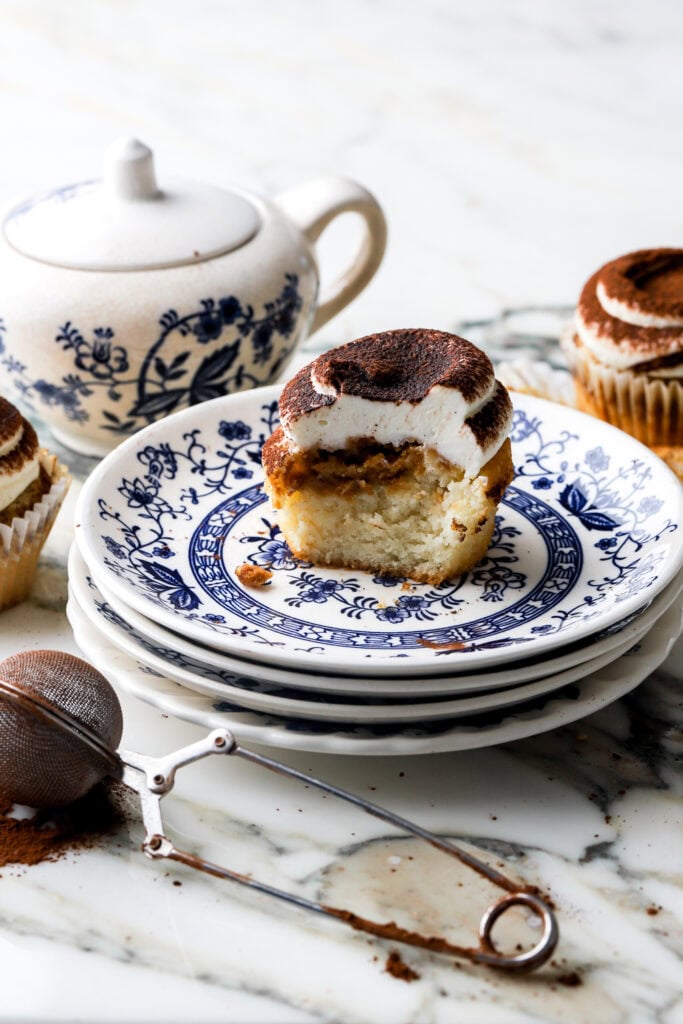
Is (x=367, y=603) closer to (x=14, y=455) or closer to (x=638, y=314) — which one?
(x=14, y=455)

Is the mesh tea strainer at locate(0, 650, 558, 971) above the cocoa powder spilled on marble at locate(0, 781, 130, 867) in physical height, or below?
above

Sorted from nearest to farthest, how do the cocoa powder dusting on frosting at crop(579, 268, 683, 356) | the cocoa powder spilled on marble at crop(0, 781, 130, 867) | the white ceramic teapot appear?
the cocoa powder spilled on marble at crop(0, 781, 130, 867) < the white ceramic teapot < the cocoa powder dusting on frosting at crop(579, 268, 683, 356)

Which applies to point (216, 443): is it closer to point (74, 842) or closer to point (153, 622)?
point (153, 622)

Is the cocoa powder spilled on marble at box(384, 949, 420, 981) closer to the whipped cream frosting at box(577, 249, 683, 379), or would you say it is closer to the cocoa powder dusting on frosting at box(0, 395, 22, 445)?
the cocoa powder dusting on frosting at box(0, 395, 22, 445)

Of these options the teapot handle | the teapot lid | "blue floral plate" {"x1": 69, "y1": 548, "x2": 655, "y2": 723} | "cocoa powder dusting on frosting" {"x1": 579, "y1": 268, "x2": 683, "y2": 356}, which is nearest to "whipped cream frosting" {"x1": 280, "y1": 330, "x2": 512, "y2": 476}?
"blue floral plate" {"x1": 69, "y1": 548, "x2": 655, "y2": 723}

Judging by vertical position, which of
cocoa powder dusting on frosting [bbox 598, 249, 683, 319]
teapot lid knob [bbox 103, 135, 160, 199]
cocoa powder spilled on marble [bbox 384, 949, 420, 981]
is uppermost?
teapot lid knob [bbox 103, 135, 160, 199]

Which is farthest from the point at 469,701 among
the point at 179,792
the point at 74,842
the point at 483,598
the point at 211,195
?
the point at 211,195

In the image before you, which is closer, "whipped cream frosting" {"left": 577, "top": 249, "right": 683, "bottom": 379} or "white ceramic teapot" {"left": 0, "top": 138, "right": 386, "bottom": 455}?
"white ceramic teapot" {"left": 0, "top": 138, "right": 386, "bottom": 455}
